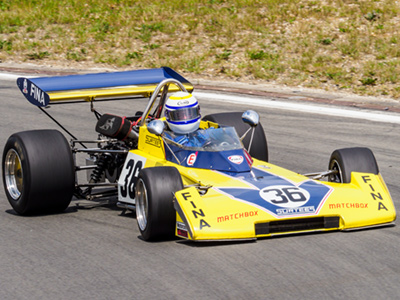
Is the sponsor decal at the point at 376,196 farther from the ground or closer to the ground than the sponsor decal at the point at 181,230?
farther from the ground

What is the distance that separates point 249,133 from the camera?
381 inches

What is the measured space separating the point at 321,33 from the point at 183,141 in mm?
13020

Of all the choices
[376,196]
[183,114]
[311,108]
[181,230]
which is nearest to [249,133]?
[183,114]

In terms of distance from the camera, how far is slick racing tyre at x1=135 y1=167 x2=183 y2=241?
7129 mm

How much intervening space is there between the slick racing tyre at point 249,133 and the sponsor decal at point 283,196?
1.92 m

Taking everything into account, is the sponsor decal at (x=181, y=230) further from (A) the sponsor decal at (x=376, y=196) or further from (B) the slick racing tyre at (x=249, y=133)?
(B) the slick racing tyre at (x=249, y=133)

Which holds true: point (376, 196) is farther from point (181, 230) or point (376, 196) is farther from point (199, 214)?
point (181, 230)

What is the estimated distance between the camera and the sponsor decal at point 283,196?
7066 mm

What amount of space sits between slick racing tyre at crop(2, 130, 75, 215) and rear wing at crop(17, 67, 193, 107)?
72 cm

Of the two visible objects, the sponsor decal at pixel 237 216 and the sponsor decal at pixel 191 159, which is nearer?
the sponsor decal at pixel 237 216

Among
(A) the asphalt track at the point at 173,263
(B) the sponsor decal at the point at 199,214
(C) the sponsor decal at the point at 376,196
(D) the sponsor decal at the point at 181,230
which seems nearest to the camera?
(A) the asphalt track at the point at 173,263

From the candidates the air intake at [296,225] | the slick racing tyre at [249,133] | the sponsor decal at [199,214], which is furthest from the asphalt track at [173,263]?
the slick racing tyre at [249,133]

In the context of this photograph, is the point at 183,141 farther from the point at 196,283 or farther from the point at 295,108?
the point at 295,108

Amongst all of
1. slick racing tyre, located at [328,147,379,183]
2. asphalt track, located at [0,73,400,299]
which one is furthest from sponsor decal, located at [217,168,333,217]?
slick racing tyre, located at [328,147,379,183]
